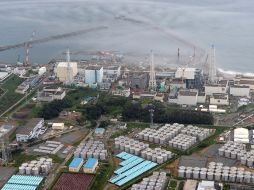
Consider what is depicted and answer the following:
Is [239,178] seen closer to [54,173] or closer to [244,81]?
[54,173]

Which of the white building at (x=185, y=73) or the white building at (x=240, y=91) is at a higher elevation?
the white building at (x=185, y=73)

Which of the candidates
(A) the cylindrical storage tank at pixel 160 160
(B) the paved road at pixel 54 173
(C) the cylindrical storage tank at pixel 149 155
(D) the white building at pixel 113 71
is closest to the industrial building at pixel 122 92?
(D) the white building at pixel 113 71

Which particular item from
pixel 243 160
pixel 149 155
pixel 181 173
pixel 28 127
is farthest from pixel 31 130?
pixel 243 160

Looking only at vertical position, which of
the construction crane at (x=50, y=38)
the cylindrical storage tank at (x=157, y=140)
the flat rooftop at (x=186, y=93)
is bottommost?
the cylindrical storage tank at (x=157, y=140)

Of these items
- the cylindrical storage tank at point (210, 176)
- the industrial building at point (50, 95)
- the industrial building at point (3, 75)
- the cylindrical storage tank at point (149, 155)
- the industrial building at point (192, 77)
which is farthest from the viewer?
the industrial building at point (3, 75)

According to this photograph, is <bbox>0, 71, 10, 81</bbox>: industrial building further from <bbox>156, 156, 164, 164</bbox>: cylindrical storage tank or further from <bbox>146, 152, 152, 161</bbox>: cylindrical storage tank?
<bbox>156, 156, 164, 164</bbox>: cylindrical storage tank

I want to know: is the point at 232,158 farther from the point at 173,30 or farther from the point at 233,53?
the point at 173,30

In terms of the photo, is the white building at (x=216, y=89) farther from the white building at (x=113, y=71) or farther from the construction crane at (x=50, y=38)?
the construction crane at (x=50, y=38)
